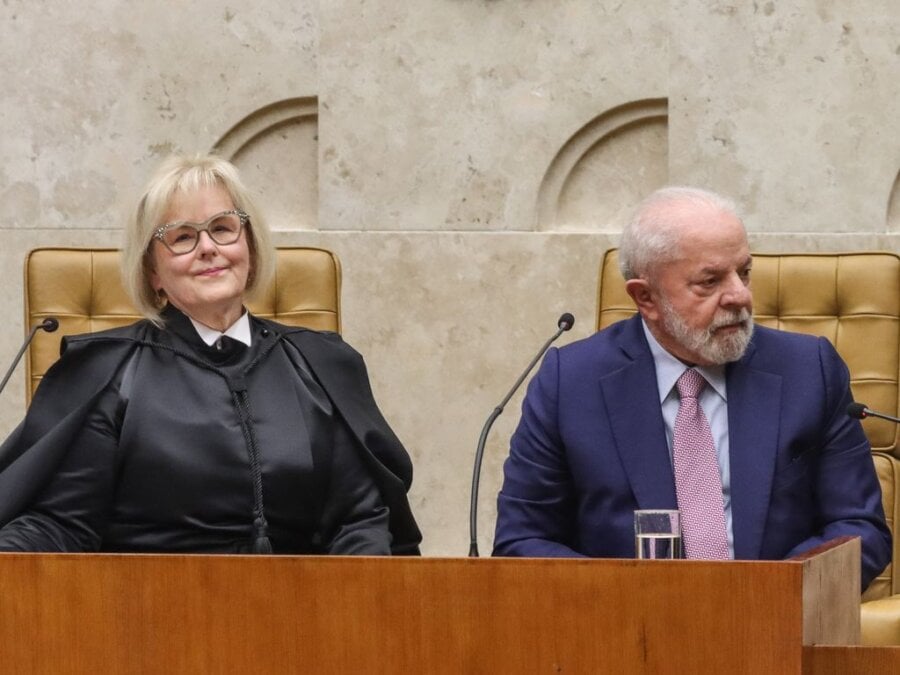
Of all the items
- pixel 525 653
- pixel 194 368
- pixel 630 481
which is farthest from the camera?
pixel 194 368

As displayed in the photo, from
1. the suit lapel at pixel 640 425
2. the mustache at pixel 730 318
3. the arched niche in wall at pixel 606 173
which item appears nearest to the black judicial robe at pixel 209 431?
the suit lapel at pixel 640 425

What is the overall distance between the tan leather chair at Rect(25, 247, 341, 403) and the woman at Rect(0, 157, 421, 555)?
56 centimetres

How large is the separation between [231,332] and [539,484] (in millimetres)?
649

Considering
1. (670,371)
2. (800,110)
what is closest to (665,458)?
(670,371)

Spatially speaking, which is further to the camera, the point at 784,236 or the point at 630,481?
the point at 784,236

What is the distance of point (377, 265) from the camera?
4660 millimetres

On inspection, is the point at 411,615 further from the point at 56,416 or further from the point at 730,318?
the point at 56,416

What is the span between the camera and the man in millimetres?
2826

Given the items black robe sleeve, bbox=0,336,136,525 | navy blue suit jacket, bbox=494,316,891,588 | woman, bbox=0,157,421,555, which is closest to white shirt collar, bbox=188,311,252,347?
woman, bbox=0,157,421,555

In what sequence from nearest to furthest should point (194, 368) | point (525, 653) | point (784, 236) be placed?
point (525, 653) < point (194, 368) < point (784, 236)

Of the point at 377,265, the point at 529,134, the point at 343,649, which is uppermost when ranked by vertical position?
the point at 529,134

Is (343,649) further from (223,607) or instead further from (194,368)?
(194,368)

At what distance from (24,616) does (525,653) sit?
61cm

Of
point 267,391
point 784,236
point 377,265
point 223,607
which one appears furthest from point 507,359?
point 223,607
